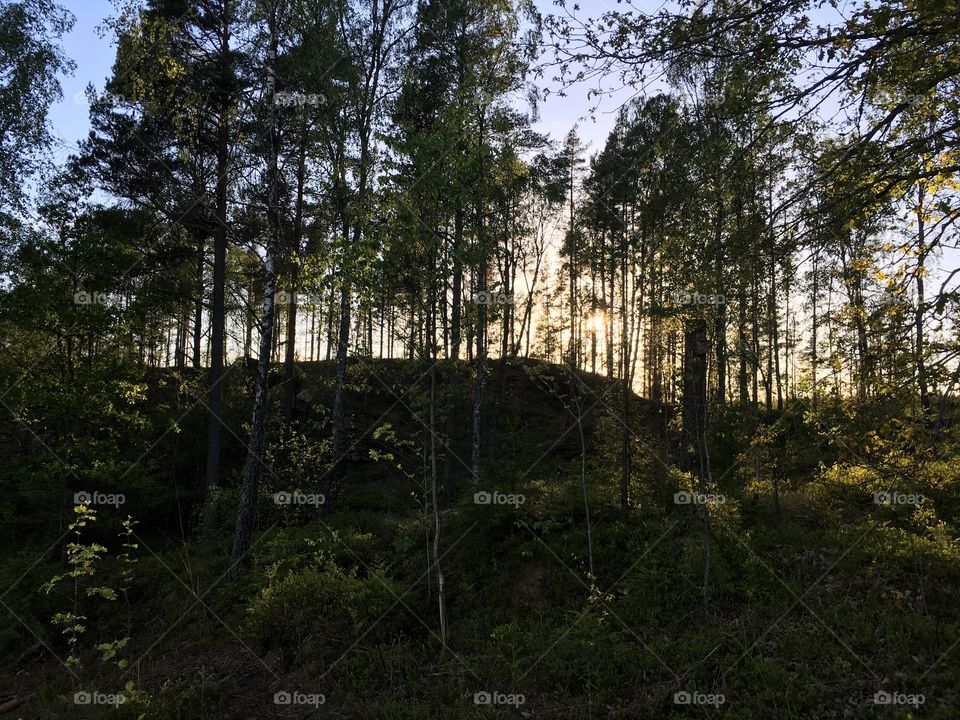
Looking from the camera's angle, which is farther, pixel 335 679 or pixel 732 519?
pixel 732 519

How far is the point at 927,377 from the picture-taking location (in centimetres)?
411

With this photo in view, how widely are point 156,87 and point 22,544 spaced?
1150 cm

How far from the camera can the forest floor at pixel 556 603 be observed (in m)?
6.06

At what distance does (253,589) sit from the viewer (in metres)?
9.43

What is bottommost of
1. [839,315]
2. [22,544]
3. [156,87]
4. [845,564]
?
[22,544]

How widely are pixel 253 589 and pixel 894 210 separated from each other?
1115cm

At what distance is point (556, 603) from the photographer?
8406 millimetres

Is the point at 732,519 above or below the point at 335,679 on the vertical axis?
above

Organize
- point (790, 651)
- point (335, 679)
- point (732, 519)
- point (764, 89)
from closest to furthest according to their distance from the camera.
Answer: point (764, 89)
point (790, 651)
point (335, 679)
point (732, 519)

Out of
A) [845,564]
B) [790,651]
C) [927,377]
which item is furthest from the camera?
[845,564]

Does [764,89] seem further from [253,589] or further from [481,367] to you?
[253,589]

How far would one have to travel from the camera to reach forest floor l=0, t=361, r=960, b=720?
6.06 m

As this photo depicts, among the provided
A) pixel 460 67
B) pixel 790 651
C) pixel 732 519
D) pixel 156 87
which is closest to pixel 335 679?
pixel 790 651

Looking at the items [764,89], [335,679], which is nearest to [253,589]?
[335,679]
